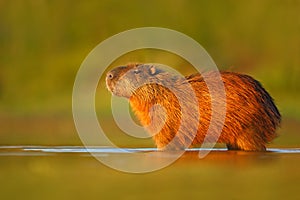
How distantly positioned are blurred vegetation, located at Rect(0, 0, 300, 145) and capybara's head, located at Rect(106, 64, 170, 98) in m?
3.39

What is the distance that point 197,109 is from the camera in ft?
27.8

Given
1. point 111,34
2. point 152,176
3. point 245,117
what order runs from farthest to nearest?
point 111,34, point 245,117, point 152,176

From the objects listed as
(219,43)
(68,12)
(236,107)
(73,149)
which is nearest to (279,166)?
(236,107)

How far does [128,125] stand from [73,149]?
6.06 ft

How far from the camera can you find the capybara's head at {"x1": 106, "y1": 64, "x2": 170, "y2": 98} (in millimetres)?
8461

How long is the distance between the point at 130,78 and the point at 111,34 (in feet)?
15.7

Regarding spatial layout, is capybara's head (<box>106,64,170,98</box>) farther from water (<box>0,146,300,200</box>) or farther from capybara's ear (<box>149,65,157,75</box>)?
water (<box>0,146,300,200</box>)

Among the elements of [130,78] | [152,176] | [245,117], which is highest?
[130,78]

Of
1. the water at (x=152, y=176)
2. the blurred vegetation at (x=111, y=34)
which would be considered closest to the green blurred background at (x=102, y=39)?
the blurred vegetation at (x=111, y=34)

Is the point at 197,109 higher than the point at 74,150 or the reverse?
higher

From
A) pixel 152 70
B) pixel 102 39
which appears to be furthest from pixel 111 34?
pixel 152 70

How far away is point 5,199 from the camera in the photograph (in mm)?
5879

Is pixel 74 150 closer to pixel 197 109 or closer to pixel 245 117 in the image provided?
pixel 197 109

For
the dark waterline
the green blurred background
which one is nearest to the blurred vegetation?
the green blurred background
